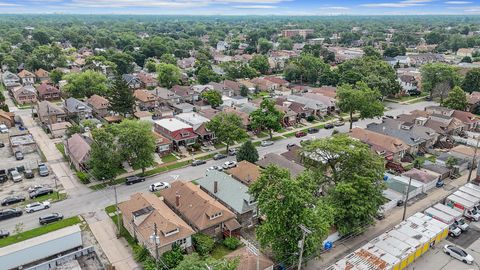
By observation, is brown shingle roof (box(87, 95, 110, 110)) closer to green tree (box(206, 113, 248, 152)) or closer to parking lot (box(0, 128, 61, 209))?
parking lot (box(0, 128, 61, 209))

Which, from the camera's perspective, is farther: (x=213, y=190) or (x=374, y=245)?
(x=213, y=190)

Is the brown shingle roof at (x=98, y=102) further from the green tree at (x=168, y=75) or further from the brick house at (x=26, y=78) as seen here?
the brick house at (x=26, y=78)

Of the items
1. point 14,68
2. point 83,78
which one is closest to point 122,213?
point 83,78

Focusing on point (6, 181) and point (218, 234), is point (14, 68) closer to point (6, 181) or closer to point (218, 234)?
point (6, 181)

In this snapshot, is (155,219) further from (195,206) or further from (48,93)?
(48,93)

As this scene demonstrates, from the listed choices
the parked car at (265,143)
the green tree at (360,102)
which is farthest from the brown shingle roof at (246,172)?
the green tree at (360,102)
